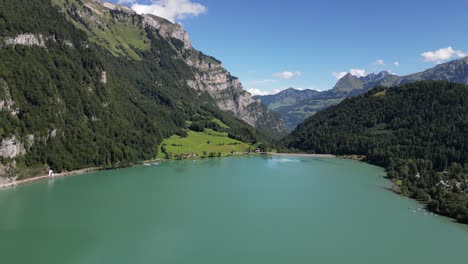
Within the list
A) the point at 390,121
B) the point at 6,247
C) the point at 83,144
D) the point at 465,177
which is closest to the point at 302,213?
the point at 6,247

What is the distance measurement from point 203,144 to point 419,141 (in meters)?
85.2

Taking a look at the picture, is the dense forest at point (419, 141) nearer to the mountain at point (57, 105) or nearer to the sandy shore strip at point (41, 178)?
the sandy shore strip at point (41, 178)

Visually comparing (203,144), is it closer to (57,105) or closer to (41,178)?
(57,105)

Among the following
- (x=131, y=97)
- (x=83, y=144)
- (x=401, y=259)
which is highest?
(x=131, y=97)

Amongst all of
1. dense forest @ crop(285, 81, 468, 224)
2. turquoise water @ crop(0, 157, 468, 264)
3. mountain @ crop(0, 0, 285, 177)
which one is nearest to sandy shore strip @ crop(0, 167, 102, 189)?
mountain @ crop(0, 0, 285, 177)

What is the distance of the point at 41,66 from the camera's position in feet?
378

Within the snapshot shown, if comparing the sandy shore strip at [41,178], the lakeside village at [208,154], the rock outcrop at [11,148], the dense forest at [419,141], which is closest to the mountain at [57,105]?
the rock outcrop at [11,148]

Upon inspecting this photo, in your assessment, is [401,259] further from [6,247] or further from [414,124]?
[414,124]

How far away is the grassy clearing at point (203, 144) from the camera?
156 meters

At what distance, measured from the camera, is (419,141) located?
464 feet

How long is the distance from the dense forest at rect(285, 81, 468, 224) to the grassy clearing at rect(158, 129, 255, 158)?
3781cm

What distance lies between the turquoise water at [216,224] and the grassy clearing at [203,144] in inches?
2335

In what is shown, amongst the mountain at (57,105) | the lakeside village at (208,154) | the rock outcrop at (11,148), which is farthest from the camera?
the lakeside village at (208,154)

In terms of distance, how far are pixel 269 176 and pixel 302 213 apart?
140ft
